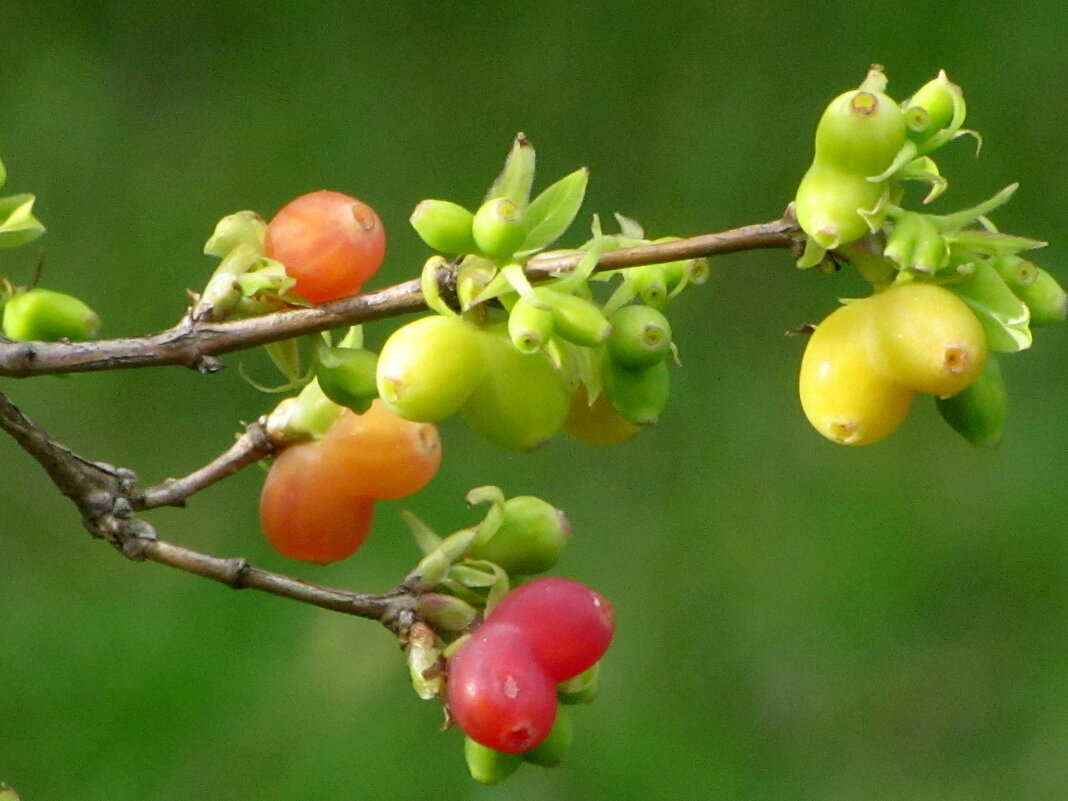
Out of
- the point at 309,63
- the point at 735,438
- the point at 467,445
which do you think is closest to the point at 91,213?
the point at 309,63

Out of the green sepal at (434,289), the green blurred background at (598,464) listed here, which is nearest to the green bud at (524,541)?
the green sepal at (434,289)

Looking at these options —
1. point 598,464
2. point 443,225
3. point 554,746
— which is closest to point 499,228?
point 443,225

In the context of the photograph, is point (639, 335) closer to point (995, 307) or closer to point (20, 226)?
point (995, 307)

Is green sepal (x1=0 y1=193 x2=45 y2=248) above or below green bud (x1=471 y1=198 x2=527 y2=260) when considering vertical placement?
below

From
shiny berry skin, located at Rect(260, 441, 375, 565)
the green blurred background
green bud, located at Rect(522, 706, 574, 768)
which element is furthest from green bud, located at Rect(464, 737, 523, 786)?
the green blurred background

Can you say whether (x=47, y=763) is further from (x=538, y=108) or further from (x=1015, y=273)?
(x=1015, y=273)

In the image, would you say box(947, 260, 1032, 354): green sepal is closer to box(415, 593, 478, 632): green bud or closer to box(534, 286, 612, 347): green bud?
box(534, 286, 612, 347): green bud
